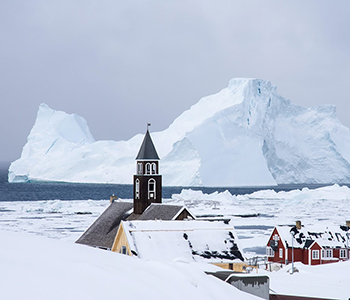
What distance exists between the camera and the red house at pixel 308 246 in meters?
26.7

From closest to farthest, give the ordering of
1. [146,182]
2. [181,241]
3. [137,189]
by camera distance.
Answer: [181,241] < [146,182] < [137,189]

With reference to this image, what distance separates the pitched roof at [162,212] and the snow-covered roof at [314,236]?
23.7ft

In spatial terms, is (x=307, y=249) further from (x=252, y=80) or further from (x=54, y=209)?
(x=252, y=80)

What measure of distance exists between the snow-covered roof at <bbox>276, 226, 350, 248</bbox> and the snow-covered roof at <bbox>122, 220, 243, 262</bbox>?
33.3ft

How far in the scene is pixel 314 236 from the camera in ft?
88.9

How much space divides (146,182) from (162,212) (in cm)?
335

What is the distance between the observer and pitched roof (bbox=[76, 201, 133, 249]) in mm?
24375

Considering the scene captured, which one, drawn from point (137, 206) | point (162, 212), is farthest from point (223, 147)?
point (162, 212)

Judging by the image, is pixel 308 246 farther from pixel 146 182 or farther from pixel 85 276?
pixel 85 276

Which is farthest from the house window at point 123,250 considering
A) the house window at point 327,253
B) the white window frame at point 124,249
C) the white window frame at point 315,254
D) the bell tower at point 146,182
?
the house window at point 327,253

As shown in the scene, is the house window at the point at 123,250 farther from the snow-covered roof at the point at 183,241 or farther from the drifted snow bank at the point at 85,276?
the drifted snow bank at the point at 85,276

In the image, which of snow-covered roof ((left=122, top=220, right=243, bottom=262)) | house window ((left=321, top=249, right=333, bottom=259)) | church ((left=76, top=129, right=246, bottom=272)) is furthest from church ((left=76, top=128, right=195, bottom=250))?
house window ((left=321, top=249, right=333, bottom=259))

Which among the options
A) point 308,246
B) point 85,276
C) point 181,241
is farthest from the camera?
point 308,246

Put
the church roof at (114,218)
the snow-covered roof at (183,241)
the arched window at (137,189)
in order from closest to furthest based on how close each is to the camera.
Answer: the snow-covered roof at (183,241)
the church roof at (114,218)
the arched window at (137,189)
